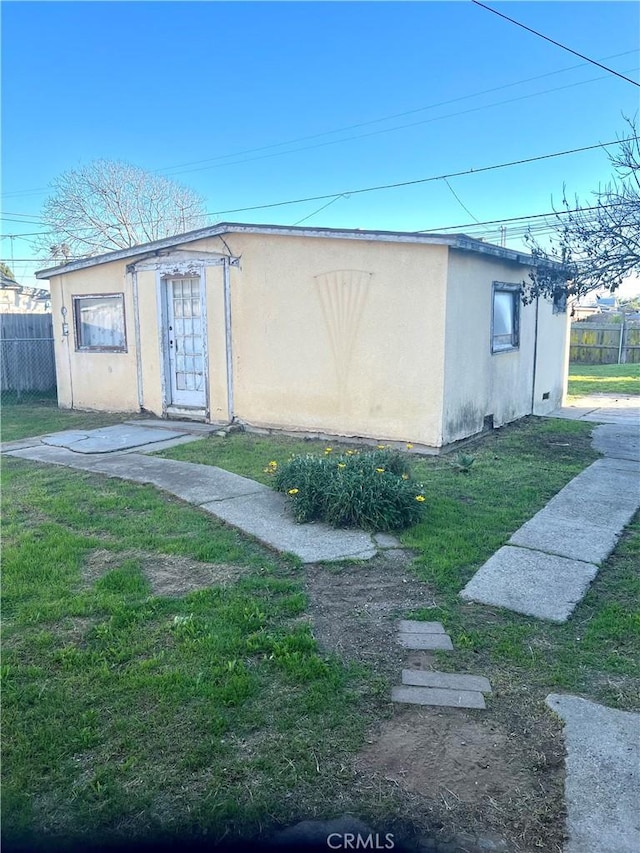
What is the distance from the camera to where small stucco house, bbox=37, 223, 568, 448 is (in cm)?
711

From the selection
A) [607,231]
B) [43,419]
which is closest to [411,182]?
[43,419]

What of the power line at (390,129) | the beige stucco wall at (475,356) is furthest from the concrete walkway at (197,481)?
the power line at (390,129)

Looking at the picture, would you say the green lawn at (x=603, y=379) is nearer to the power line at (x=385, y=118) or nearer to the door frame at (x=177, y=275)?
the power line at (x=385, y=118)

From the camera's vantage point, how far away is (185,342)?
9.04 meters

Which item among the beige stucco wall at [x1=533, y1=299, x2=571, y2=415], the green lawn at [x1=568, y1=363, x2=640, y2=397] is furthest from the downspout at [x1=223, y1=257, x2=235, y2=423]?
the green lawn at [x1=568, y1=363, x2=640, y2=397]

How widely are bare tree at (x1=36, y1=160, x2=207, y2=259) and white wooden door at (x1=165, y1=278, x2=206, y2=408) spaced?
50.8 feet

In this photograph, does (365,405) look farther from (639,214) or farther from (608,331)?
(608,331)

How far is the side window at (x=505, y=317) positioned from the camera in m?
8.23

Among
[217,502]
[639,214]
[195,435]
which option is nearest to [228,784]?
[217,502]

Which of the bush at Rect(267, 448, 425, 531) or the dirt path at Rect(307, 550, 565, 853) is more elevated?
the bush at Rect(267, 448, 425, 531)

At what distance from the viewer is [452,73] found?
39.6ft

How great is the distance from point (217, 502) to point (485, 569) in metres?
2.29

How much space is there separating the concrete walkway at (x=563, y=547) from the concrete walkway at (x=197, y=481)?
81cm

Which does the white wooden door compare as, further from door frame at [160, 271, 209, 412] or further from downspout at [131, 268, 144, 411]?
downspout at [131, 268, 144, 411]
